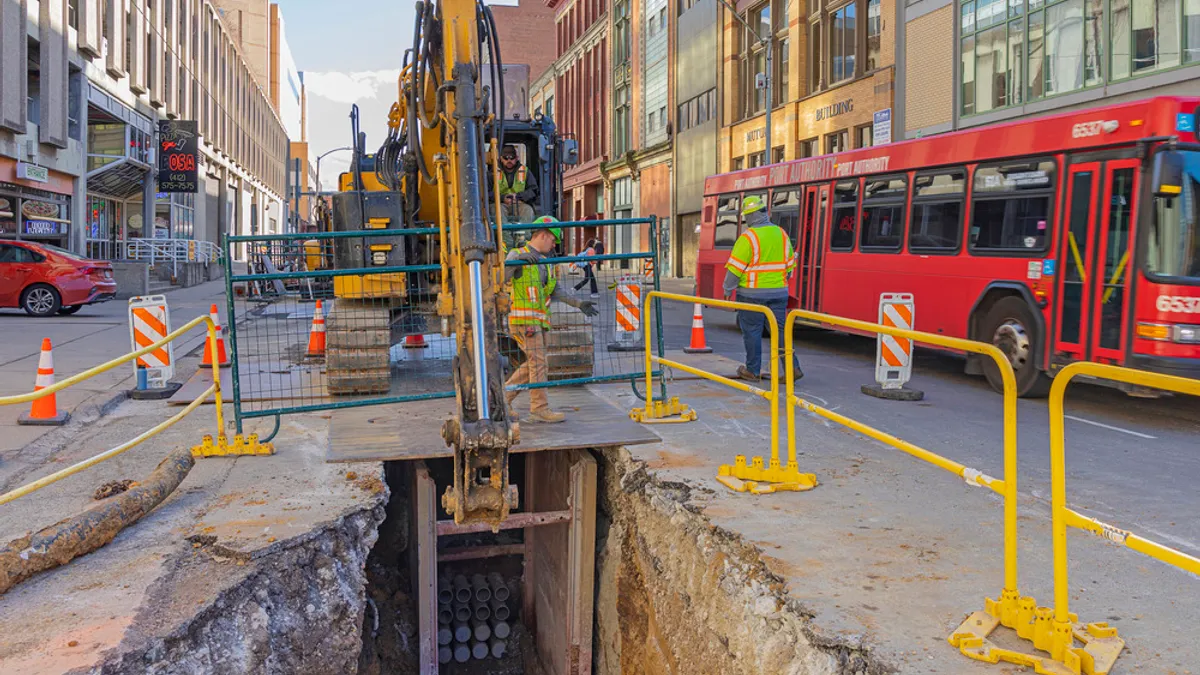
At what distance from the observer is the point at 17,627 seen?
398cm

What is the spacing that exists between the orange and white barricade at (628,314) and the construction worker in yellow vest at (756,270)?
1111mm

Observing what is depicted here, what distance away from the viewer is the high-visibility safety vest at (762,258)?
9.69 metres

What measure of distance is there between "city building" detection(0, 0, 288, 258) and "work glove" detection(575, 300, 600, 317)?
20020 millimetres

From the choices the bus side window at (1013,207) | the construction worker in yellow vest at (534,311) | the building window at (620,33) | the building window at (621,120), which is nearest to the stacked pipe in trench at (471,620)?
the construction worker in yellow vest at (534,311)

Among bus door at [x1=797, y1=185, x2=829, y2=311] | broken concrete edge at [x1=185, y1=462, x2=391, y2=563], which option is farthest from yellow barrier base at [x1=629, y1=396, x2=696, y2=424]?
bus door at [x1=797, y1=185, x2=829, y2=311]

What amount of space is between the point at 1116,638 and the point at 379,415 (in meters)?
6.00

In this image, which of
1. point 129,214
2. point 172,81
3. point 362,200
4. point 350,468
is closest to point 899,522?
point 350,468

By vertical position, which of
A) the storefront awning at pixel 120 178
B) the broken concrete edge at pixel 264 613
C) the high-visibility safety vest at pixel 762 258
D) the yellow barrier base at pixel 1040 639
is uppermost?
the storefront awning at pixel 120 178

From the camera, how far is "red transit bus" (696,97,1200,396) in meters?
8.38

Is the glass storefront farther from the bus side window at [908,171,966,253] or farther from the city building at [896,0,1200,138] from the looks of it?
the city building at [896,0,1200,138]

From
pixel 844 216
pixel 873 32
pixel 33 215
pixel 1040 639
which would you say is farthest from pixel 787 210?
pixel 33 215

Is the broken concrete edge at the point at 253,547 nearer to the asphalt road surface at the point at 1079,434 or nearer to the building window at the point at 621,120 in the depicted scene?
the asphalt road surface at the point at 1079,434

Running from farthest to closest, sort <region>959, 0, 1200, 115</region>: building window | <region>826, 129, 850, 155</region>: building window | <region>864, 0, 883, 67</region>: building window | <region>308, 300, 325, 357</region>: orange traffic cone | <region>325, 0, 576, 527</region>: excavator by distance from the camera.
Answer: <region>826, 129, 850, 155</region>: building window < <region>864, 0, 883, 67</region>: building window < <region>959, 0, 1200, 115</region>: building window < <region>308, 300, 325, 357</region>: orange traffic cone < <region>325, 0, 576, 527</region>: excavator

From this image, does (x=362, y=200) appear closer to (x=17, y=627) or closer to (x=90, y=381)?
(x=90, y=381)
